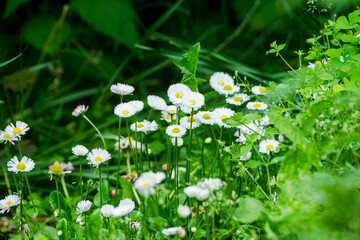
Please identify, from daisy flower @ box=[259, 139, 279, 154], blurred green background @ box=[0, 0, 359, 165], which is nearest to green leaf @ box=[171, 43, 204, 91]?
daisy flower @ box=[259, 139, 279, 154]

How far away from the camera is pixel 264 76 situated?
128cm

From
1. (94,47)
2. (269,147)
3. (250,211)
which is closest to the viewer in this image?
(250,211)

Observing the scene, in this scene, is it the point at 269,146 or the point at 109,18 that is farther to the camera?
the point at 109,18

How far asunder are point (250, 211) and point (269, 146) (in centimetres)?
19

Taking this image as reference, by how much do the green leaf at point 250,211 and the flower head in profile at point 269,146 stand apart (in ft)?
0.49

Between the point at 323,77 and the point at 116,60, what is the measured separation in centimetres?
143

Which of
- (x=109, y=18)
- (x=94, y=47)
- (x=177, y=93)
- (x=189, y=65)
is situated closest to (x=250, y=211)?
(x=177, y=93)

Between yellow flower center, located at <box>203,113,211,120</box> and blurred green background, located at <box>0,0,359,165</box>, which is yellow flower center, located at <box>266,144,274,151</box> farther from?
blurred green background, located at <box>0,0,359,165</box>

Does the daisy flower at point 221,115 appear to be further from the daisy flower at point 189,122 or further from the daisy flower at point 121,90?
the daisy flower at point 121,90

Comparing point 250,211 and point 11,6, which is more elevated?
point 11,6

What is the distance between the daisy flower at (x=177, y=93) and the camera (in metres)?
0.75

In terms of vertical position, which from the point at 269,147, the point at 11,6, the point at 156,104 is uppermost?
the point at 11,6

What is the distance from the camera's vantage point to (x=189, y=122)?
0.83 m

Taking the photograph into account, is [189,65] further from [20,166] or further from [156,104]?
[20,166]
